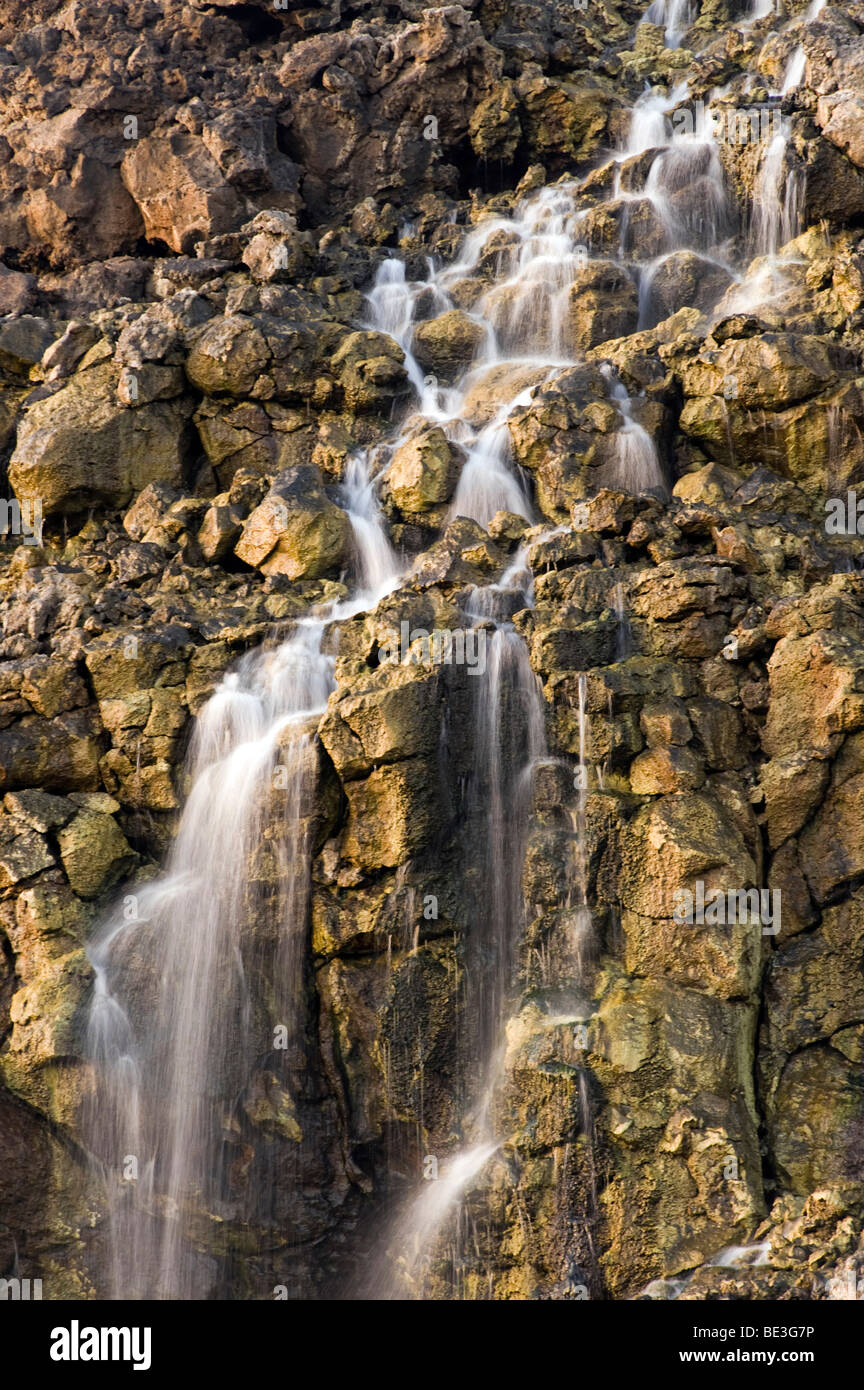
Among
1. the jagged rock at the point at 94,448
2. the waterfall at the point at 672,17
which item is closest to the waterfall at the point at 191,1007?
the jagged rock at the point at 94,448

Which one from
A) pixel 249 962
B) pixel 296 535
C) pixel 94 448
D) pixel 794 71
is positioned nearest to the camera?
pixel 249 962

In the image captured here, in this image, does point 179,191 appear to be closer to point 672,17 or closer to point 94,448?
point 94,448

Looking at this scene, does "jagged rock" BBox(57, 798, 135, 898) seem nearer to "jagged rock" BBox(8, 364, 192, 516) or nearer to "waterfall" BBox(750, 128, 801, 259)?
"jagged rock" BBox(8, 364, 192, 516)

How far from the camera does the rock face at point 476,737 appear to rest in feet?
42.9

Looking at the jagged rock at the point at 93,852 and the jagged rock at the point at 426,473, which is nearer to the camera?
the jagged rock at the point at 93,852

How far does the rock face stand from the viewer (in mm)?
13086

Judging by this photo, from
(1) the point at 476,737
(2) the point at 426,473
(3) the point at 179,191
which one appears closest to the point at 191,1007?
(1) the point at 476,737

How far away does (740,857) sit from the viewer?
13734 mm

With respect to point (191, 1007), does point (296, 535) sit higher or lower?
higher

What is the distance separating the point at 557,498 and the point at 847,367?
4.70 metres

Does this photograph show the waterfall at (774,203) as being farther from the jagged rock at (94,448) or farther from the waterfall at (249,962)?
the jagged rock at (94,448)

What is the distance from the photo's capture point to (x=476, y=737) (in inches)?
587

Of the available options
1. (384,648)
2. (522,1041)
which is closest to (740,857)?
(522,1041)

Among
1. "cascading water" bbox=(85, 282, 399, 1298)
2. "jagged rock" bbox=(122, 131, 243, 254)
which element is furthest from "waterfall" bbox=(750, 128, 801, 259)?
"cascading water" bbox=(85, 282, 399, 1298)
